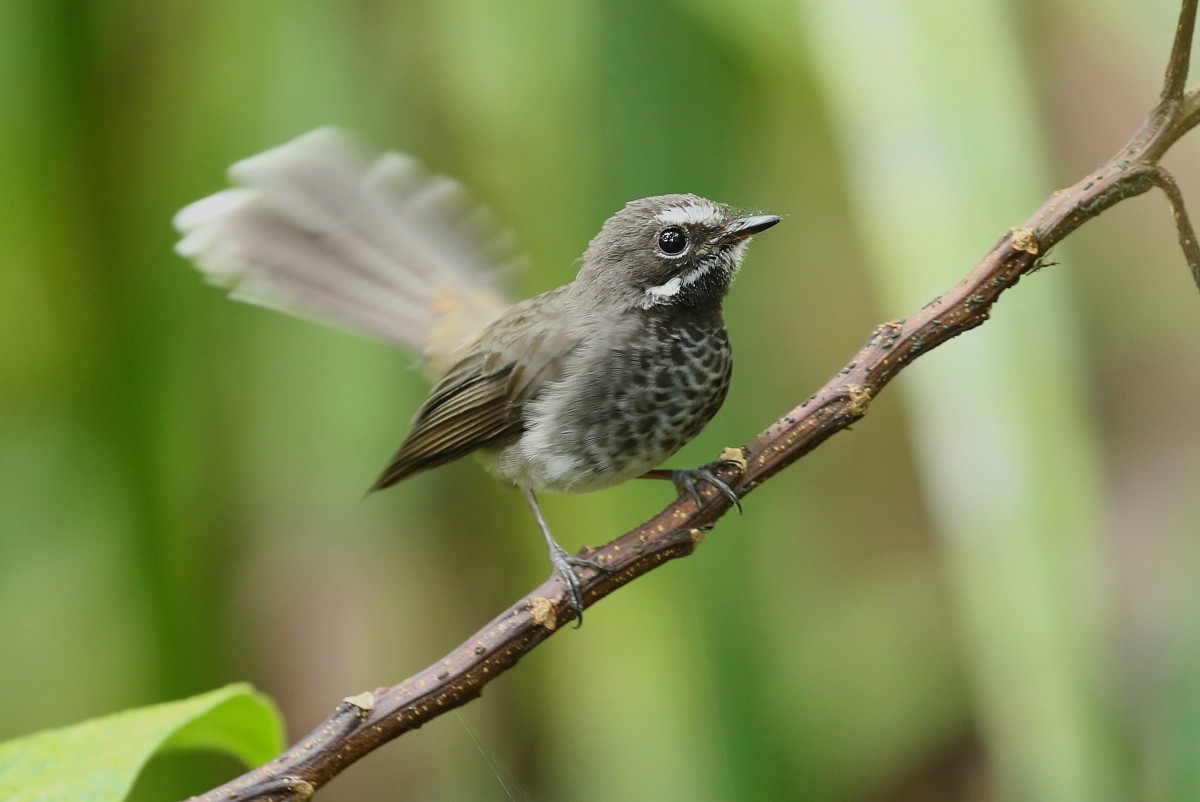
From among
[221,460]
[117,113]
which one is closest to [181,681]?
[221,460]

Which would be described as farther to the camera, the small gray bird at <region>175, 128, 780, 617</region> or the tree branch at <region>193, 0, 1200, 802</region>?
the small gray bird at <region>175, 128, 780, 617</region>

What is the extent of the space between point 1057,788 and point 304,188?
1954 mm

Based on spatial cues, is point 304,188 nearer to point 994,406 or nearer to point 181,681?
point 181,681

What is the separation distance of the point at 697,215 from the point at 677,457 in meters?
0.53

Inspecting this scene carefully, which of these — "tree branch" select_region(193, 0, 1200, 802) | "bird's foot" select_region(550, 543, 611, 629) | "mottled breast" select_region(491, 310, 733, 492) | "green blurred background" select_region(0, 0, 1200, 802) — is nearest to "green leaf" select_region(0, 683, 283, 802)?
"tree branch" select_region(193, 0, 1200, 802)

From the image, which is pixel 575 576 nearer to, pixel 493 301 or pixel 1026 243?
A: pixel 1026 243

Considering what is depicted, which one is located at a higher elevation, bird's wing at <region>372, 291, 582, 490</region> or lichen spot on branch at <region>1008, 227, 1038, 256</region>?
bird's wing at <region>372, 291, 582, 490</region>

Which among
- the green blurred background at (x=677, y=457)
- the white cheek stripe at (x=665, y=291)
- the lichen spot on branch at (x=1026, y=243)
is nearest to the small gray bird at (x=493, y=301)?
the white cheek stripe at (x=665, y=291)

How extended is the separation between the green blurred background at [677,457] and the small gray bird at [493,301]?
0.11m

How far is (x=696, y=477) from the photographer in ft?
6.74

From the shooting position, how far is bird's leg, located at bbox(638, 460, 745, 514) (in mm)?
1862

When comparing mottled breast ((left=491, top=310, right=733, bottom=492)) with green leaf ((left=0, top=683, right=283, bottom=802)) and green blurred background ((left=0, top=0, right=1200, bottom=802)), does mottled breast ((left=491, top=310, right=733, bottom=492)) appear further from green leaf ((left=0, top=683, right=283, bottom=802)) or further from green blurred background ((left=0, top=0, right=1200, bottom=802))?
green leaf ((left=0, top=683, right=283, bottom=802))

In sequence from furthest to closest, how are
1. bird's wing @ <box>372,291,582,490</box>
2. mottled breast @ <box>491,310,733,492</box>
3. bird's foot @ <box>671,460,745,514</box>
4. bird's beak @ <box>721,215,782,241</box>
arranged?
1. bird's wing @ <box>372,291,582,490</box>
2. mottled breast @ <box>491,310,733,492</box>
3. bird's beak @ <box>721,215,782,241</box>
4. bird's foot @ <box>671,460,745,514</box>

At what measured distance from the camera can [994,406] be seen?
6.74ft
